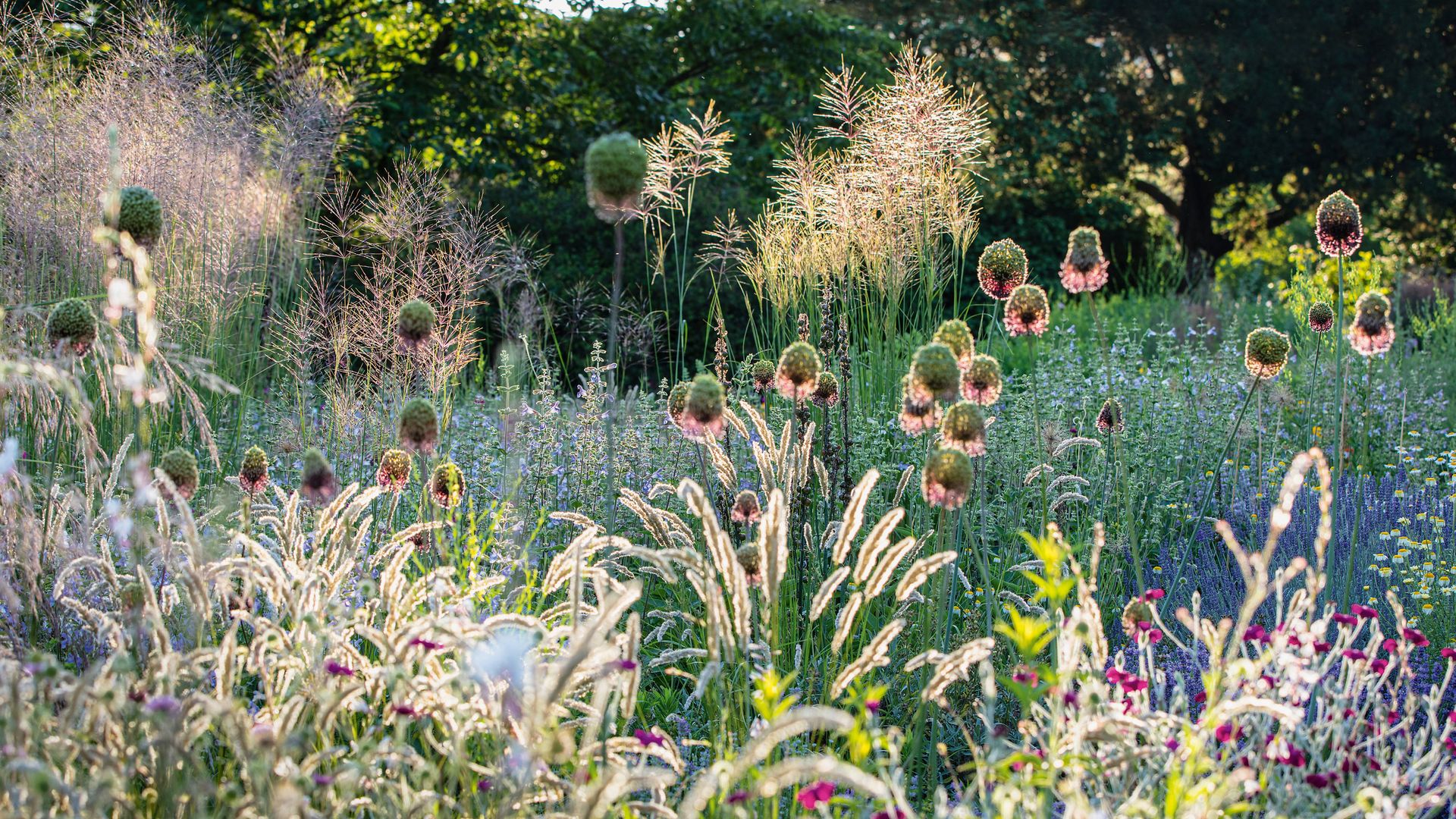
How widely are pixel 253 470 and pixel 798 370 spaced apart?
125cm

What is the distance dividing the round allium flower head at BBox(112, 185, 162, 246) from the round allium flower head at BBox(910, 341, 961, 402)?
150 centimetres

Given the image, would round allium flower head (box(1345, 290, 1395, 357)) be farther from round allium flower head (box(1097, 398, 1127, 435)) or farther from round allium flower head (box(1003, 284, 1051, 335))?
round allium flower head (box(1003, 284, 1051, 335))

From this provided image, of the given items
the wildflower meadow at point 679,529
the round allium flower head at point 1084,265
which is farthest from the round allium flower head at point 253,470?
the round allium flower head at point 1084,265

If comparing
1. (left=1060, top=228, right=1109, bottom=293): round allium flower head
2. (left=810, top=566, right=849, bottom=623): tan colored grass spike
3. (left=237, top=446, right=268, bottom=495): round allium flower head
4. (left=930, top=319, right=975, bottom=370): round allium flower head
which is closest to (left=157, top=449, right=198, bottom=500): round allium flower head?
(left=237, top=446, right=268, bottom=495): round allium flower head

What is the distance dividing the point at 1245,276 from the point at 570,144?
8033mm

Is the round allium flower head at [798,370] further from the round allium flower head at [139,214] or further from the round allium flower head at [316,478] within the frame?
the round allium flower head at [139,214]

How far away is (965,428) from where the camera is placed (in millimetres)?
2119

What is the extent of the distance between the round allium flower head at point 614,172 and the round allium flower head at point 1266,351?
1.67 metres

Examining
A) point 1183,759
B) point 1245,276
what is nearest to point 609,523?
point 1183,759

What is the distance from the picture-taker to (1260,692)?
2119 millimetres

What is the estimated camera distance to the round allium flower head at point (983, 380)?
2.36 meters

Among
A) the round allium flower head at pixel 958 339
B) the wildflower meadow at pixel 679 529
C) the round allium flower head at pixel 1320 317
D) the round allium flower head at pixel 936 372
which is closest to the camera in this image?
the wildflower meadow at pixel 679 529

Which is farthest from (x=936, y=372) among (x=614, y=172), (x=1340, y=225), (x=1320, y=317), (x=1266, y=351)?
(x=1320, y=317)

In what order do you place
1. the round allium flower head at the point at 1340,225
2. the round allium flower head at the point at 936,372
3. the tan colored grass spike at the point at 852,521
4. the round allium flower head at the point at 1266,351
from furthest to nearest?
the round allium flower head at the point at 1340,225 < the round allium flower head at the point at 1266,351 < the round allium flower head at the point at 936,372 < the tan colored grass spike at the point at 852,521
